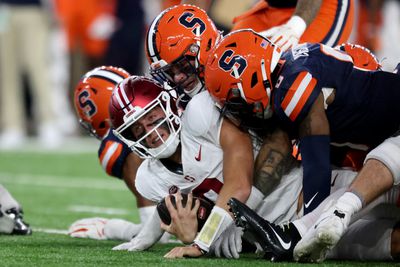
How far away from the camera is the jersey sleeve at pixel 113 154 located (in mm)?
5258

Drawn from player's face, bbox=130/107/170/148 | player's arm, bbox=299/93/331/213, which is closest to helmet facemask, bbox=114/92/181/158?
player's face, bbox=130/107/170/148

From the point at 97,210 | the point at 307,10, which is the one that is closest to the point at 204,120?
the point at 307,10

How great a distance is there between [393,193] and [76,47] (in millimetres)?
8414

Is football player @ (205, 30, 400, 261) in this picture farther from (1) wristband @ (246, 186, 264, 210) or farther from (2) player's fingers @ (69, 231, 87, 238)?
(2) player's fingers @ (69, 231, 87, 238)

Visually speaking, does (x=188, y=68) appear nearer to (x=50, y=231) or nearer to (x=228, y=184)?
(x=228, y=184)

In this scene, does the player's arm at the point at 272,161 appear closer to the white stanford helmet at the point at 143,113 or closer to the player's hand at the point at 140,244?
the white stanford helmet at the point at 143,113

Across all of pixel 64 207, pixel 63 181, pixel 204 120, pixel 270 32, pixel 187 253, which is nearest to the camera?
pixel 187 253

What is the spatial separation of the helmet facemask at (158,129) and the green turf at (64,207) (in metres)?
0.44

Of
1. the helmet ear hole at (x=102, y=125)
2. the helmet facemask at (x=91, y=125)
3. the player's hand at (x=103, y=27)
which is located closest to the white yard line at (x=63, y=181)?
the helmet facemask at (x=91, y=125)

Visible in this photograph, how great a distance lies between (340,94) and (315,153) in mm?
301

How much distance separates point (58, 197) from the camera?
7000mm

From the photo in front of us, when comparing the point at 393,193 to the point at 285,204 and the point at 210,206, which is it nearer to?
the point at 285,204

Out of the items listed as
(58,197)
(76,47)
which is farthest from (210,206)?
(76,47)

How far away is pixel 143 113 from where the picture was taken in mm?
4438
